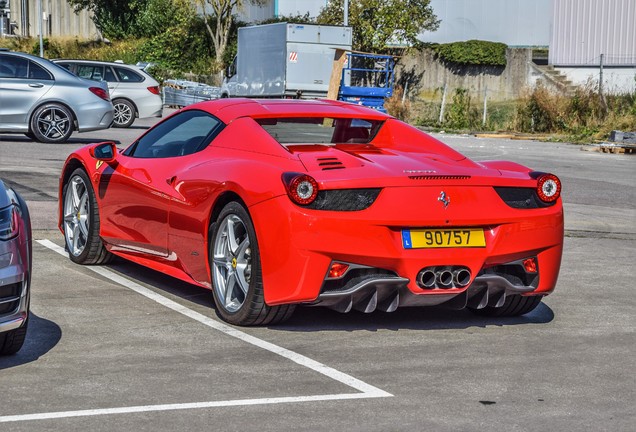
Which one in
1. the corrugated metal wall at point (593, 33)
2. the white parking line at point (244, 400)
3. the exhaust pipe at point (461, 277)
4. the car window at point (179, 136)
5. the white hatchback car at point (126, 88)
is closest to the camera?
the white parking line at point (244, 400)

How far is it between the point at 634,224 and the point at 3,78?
40.5ft

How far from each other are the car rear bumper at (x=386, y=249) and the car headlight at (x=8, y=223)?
54.7 inches

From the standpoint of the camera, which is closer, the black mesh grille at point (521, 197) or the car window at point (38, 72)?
the black mesh grille at point (521, 197)

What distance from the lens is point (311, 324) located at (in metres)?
7.26

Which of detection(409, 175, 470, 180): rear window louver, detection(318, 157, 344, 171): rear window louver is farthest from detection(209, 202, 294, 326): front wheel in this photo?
detection(409, 175, 470, 180): rear window louver

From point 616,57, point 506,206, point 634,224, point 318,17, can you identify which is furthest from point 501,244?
point 318,17

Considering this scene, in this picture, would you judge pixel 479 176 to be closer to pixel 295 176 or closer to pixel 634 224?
pixel 295 176

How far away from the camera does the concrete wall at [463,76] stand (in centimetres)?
5203

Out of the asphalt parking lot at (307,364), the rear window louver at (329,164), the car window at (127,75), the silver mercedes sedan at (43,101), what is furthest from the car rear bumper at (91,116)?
the rear window louver at (329,164)

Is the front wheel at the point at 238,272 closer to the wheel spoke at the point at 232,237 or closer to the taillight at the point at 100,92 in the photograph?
the wheel spoke at the point at 232,237

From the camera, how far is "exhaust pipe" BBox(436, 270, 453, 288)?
686cm

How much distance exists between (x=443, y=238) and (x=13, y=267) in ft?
7.67

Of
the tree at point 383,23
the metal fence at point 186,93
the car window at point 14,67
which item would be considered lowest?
the metal fence at point 186,93

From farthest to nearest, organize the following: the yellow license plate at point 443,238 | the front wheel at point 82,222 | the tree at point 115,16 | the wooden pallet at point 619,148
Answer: the tree at point 115,16, the wooden pallet at point 619,148, the front wheel at point 82,222, the yellow license plate at point 443,238
